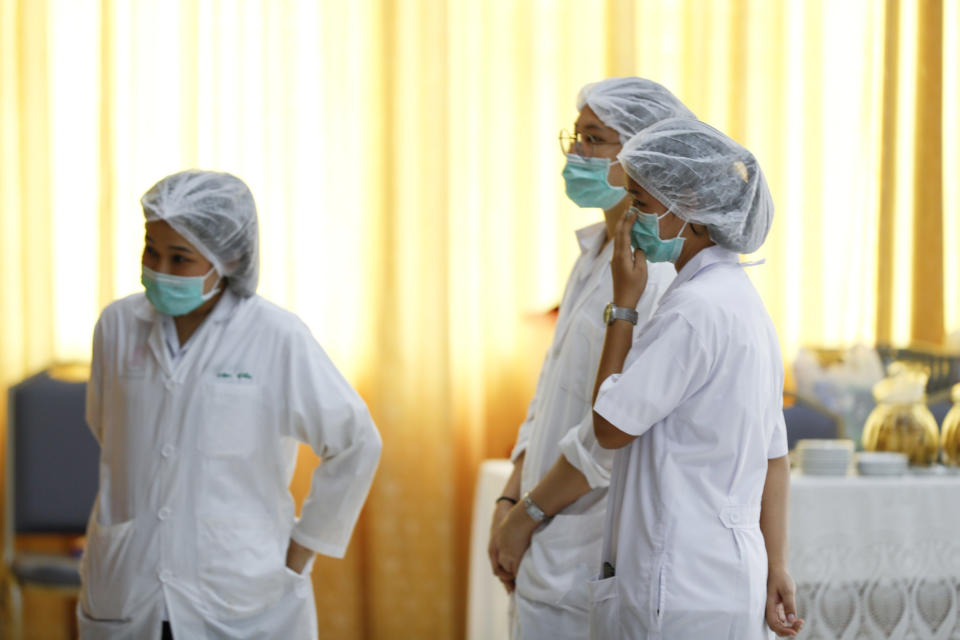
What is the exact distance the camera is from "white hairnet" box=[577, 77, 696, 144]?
1.93 m

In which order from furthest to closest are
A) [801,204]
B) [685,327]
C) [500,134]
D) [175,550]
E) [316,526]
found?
1. [801,204]
2. [500,134]
3. [316,526]
4. [175,550]
5. [685,327]

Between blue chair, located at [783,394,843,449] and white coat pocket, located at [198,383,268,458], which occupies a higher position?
white coat pocket, located at [198,383,268,458]

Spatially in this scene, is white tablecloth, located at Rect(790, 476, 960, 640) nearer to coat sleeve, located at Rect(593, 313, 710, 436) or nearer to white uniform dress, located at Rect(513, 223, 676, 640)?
white uniform dress, located at Rect(513, 223, 676, 640)

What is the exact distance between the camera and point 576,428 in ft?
5.78

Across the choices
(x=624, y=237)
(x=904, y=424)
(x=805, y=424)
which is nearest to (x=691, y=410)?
(x=624, y=237)

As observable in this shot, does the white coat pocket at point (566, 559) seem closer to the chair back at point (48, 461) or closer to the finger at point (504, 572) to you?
the finger at point (504, 572)

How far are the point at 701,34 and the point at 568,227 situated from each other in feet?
3.22

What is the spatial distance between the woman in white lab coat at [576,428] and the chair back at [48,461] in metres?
2.04

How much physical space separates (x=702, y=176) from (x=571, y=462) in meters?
0.52

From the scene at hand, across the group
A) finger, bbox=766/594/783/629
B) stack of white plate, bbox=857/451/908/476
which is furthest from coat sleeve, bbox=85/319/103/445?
stack of white plate, bbox=857/451/908/476

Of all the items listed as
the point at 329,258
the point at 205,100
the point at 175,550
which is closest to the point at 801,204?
the point at 329,258

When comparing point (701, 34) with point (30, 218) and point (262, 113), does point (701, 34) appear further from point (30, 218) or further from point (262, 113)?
point (30, 218)

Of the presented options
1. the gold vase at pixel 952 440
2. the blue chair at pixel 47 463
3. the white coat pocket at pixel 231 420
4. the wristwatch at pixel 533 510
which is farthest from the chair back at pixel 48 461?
the gold vase at pixel 952 440

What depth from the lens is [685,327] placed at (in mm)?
1555
